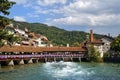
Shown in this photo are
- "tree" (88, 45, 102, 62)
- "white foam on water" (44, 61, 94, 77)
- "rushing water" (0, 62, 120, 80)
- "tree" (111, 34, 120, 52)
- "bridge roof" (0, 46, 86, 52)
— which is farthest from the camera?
"tree" (111, 34, 120, 52)

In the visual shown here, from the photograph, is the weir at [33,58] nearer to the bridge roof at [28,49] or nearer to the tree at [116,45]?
the bridge roof at [28,49]

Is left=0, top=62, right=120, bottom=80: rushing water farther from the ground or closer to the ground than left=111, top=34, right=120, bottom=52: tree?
closer to the ground

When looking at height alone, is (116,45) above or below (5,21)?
below

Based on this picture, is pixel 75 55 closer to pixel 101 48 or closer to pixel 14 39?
pixel 101 48

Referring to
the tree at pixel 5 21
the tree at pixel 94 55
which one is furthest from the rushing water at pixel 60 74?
the tree at pixel 94 55

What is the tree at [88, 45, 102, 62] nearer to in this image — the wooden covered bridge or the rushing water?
the wooden covered bridge

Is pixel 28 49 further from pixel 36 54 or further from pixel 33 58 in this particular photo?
pixel 33 58

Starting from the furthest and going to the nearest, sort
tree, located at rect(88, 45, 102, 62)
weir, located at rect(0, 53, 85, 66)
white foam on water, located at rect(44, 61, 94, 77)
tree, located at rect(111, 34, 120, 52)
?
1. tree, located at rect(111, 34, 120, 52)
2. tree, located at rect(88, 45, 102, 62)
3. weir, located at rect(0, 53, 85, 66)
4. white foam on water, located at rect(44, 61, 94, 77)

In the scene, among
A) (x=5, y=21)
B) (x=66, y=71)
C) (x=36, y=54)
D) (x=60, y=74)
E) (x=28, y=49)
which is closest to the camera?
(x=5, y=21)

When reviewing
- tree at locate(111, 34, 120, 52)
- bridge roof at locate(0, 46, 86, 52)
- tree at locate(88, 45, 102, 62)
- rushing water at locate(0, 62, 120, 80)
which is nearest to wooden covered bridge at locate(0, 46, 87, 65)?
bridge roof at locate(0, 46, 86, 52)

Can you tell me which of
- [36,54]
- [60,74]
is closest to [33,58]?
[36,54]

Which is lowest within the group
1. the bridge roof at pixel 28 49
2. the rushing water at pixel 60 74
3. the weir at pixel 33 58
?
the rushing water at pixel 60 74

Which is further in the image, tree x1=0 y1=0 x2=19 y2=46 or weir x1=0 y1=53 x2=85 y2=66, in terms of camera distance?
weir x1=0 y1=53 x2=85 y2=66

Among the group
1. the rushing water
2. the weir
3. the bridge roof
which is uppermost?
the bridge roof
